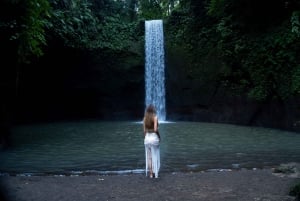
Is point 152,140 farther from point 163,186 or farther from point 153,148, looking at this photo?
point 163,186

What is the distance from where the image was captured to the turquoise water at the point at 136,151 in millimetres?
11117

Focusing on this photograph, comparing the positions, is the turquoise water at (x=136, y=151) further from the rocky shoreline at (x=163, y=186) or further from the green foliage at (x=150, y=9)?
the green foliage at (x=150, y=9)

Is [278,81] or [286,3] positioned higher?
[286,3]

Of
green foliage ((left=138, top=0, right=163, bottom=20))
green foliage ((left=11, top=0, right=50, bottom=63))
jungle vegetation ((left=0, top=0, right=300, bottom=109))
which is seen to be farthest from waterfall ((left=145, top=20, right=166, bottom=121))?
green foliage ((left=11, top=0, right=50, bottom=63))

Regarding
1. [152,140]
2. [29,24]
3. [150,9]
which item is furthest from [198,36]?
[152,140]

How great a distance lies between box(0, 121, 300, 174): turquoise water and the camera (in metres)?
11.1

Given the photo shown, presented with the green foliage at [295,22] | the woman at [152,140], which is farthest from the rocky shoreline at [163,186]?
the green foliage at [295,22]

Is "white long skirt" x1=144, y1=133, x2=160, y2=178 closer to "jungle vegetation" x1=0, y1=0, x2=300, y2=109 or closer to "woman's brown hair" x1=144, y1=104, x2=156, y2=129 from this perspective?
"woman's brown hair" x1=144, y1=104, x2=156, y2=129

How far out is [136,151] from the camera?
1366cm

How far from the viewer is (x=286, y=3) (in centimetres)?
1683

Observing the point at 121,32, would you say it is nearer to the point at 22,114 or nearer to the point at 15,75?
the point at 22,114

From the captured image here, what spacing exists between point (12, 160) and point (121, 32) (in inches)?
737

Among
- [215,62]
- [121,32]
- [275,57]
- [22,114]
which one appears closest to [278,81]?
[275,57]

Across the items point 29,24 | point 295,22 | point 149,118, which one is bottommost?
point 149,118
